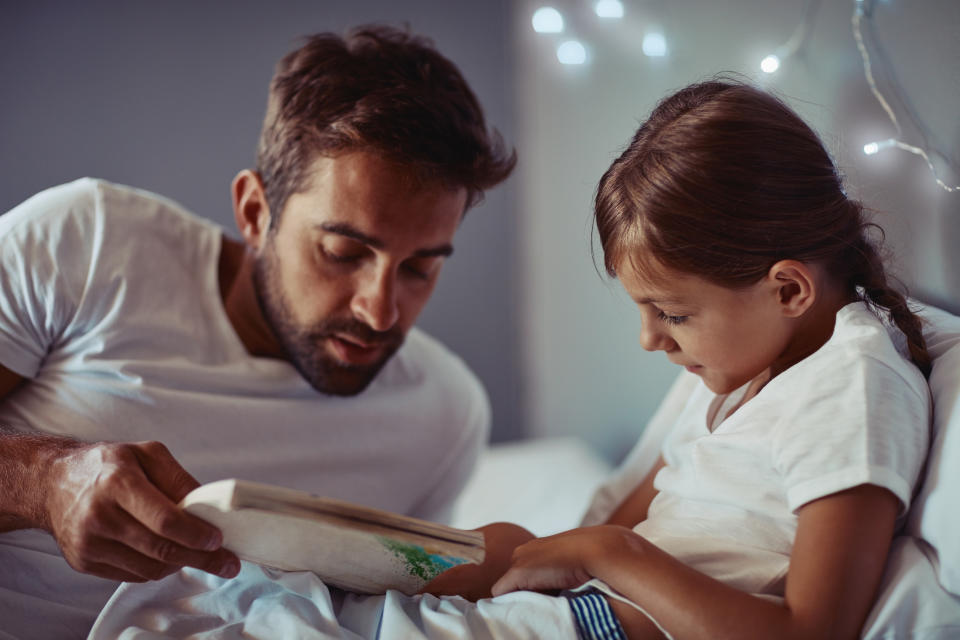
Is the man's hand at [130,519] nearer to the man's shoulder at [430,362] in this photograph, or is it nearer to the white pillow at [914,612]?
the white pillow at [914,612]

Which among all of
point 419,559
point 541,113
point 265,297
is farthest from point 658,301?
point 541,113

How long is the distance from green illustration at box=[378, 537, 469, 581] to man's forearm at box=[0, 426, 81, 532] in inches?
15.4

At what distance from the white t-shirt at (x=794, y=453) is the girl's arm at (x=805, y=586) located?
2 centimetres

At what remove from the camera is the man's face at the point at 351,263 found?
111 centimetres

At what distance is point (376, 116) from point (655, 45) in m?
0.48

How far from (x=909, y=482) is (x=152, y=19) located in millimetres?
1808

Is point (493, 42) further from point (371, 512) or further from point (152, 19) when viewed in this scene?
point (371, 512)

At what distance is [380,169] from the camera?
1.11 m

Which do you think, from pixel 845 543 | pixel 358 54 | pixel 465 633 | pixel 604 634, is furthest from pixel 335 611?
pixel 358 54

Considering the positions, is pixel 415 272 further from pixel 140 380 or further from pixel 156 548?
pixel 156 548

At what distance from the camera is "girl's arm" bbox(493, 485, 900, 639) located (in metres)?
0.64

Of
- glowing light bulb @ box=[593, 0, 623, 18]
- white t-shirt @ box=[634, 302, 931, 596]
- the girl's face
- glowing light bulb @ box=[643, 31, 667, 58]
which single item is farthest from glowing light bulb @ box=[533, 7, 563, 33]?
white t-shirt @ box=[634, 302, 931, 596]

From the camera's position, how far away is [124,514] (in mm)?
716

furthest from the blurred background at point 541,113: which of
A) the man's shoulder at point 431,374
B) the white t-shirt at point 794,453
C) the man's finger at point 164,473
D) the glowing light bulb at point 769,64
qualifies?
the man's finger at point 164,473
